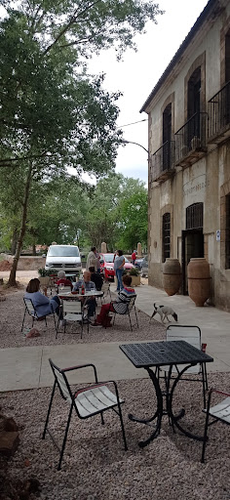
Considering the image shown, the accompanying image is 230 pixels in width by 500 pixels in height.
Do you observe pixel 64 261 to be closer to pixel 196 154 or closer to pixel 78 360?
pixel 196 154

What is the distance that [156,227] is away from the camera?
631 inches

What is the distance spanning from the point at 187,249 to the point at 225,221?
317cm

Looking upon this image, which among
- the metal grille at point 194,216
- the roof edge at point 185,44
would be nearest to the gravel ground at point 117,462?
the metal grille at point 194,216

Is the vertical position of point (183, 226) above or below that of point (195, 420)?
above

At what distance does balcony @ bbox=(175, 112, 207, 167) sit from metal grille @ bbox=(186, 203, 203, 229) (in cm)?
141

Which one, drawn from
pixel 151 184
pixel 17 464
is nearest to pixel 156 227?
pixel 151 184

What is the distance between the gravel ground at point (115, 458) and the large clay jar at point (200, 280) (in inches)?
249

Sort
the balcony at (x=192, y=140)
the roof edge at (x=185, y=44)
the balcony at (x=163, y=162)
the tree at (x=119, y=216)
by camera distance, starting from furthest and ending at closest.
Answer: the tree at (x=119, y=216), the balcony at (x=163, y=162), the balcony at (x=192, y=140), the roof edge at (x=185, y=44)

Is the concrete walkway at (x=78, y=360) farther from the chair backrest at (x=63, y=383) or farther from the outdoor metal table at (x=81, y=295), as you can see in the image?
the outdoor metal table at (x=81, y=295)

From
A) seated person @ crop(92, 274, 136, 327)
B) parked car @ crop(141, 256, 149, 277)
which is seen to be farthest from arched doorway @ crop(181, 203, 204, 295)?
parked car @ crop(141, 256, 149, 277)

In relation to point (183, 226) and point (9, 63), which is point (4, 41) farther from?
point (183, 226)

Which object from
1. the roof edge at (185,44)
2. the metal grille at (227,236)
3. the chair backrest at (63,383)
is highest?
the roof edge at (185,44)

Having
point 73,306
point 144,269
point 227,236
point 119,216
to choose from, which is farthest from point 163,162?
point 119,216

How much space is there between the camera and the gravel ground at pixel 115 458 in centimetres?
254
